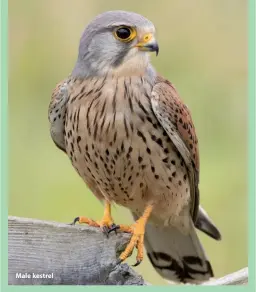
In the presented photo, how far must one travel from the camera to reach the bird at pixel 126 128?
16.7ft

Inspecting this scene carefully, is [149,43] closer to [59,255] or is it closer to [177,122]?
[177,122]

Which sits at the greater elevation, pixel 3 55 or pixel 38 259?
pixel 3 55

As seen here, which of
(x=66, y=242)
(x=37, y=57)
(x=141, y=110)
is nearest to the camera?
(x=66, y=242)

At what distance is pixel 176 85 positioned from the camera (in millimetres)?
5980

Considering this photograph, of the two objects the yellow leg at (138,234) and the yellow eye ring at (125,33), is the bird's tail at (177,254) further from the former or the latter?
the yellow eye ring at (125,33)

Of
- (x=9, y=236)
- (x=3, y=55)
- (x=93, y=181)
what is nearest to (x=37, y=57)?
(x=3, y=55)

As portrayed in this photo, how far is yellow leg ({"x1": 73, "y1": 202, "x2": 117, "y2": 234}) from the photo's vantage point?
16.5ft

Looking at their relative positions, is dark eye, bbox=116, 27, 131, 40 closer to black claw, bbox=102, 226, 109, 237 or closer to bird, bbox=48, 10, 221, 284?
bird, bbox=48, 10, 221, 284

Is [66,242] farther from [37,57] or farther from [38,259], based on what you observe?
[37,57]

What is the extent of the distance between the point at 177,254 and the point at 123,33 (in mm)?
1297

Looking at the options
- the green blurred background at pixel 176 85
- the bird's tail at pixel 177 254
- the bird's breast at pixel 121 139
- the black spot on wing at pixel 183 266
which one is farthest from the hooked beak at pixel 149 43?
the black spot on wing at pixel 183 266

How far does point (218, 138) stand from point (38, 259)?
4.28ft

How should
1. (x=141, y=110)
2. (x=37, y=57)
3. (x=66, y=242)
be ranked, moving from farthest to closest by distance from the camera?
(x=37, y=57) → (x=141, y=110) → (x=66, y=242)

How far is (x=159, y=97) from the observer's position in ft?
17.2
